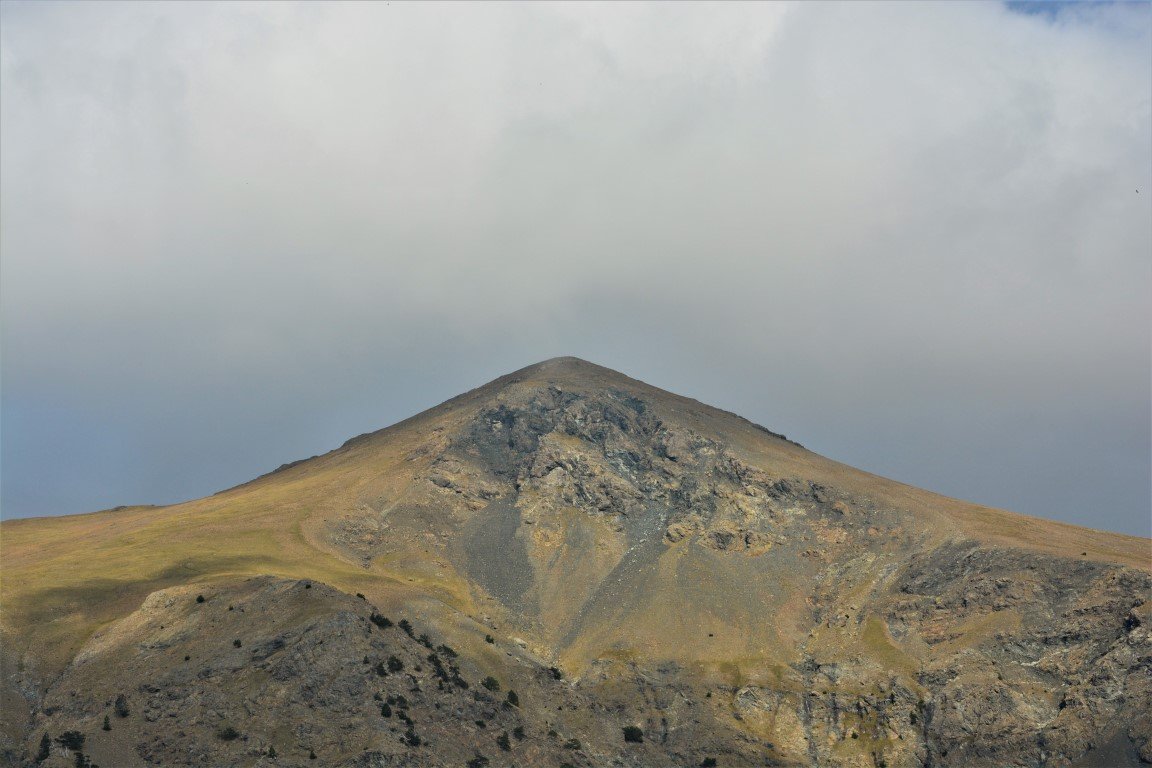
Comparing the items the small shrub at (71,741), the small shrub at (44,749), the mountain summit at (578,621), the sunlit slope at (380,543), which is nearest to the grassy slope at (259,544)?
the sunlit slope at (380,543)

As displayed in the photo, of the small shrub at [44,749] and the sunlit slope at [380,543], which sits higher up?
the sunlit slope at [380,543]

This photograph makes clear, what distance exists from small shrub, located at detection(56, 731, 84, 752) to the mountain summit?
593 mm

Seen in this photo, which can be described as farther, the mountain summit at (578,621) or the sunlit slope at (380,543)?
the sunlit slope at (380,543)

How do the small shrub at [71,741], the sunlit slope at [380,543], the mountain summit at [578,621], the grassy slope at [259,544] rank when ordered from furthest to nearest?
the sunlit slope at [380,543] < the grassy slope at [259,544] < the mountain summit at [578,621] < the small shrub at [71,741]

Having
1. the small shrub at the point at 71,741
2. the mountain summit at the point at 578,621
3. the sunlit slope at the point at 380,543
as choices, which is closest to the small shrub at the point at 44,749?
the mountain summit at the point at 578,621

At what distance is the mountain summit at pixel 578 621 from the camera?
11275cm

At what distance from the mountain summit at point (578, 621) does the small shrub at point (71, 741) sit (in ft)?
1.95

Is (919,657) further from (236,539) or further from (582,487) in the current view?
(236,539)

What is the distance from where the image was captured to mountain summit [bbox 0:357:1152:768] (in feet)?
370

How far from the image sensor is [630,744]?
127125mm

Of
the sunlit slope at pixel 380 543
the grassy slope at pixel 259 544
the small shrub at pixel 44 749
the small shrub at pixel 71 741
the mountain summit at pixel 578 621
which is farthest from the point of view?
the sunlit slope at pixel 380 543

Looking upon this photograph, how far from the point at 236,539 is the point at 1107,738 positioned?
12060 cm

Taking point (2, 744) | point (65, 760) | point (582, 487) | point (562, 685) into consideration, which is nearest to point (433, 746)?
point (562, 685)

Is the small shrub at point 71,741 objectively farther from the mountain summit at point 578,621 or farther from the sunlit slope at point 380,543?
the sunlit slope at point 380,543
